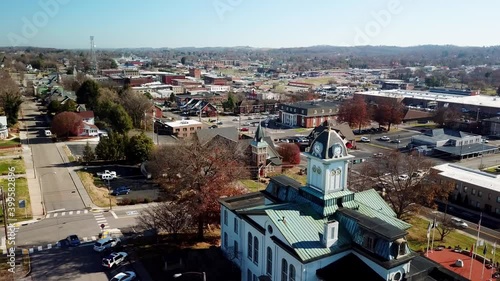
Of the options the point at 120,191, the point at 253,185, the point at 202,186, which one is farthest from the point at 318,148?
the point at 120,191

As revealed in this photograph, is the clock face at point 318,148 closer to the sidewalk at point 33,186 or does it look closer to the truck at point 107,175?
the sidewalk at point 33,186

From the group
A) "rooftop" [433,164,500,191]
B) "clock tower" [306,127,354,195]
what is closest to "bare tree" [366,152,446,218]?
"rooftop" [433,164,500,191]

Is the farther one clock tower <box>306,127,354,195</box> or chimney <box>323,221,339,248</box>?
clock tower <box>306,127,354,195</box>

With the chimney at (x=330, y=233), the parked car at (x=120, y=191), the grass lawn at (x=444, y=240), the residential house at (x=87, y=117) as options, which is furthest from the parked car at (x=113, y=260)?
the residential house at (x=87, y=117)

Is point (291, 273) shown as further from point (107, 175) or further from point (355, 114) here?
point (355, 114)

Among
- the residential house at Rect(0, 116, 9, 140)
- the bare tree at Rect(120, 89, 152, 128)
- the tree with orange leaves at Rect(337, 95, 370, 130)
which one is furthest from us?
the tree with orange leaves at Rect(337, 95, 370, 130)

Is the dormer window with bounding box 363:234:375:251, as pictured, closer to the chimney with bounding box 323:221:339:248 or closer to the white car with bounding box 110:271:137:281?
the chimney with bounding box 323:221:339:248

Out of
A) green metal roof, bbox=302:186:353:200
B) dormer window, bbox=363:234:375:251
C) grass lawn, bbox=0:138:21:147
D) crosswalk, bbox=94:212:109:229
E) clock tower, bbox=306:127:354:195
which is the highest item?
clock tower, bbox=306:127:354:195
